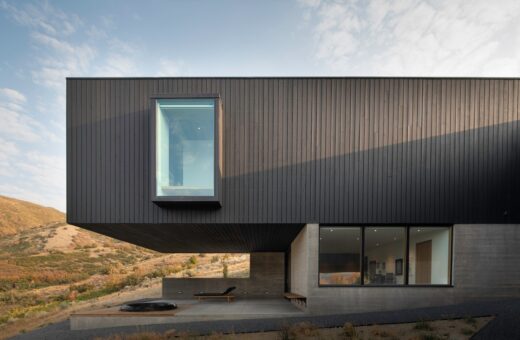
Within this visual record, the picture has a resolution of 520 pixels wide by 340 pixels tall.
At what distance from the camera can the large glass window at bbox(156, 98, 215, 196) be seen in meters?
7.54

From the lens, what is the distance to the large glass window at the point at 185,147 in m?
7.54

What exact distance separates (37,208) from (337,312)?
108078 mm

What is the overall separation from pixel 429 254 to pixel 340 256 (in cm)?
279

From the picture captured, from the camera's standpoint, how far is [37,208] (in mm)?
85000

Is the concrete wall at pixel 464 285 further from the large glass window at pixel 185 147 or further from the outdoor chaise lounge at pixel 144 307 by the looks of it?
the outdoor chaise lounge at pixel 144 307

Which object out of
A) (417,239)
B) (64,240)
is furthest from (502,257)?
(64,240)

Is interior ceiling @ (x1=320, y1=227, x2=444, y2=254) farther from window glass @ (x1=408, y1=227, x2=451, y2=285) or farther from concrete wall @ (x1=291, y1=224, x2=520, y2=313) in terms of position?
concrete wall @ (x1=291, y1=224, x2=520, y2=313)

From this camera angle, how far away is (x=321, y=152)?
26.6 feet

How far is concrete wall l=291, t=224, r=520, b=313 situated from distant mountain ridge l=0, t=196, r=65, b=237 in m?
68.4

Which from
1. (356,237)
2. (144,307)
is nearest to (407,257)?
(356,237)

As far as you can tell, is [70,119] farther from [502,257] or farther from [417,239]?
[502,257]

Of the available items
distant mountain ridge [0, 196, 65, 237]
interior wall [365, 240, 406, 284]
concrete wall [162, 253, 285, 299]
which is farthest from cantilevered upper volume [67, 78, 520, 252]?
distant mountain ridge [0, 196, 65, 237]

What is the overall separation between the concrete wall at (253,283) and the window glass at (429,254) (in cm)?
816

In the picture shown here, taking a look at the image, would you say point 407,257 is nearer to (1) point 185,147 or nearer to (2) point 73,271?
(1) point 185,147
